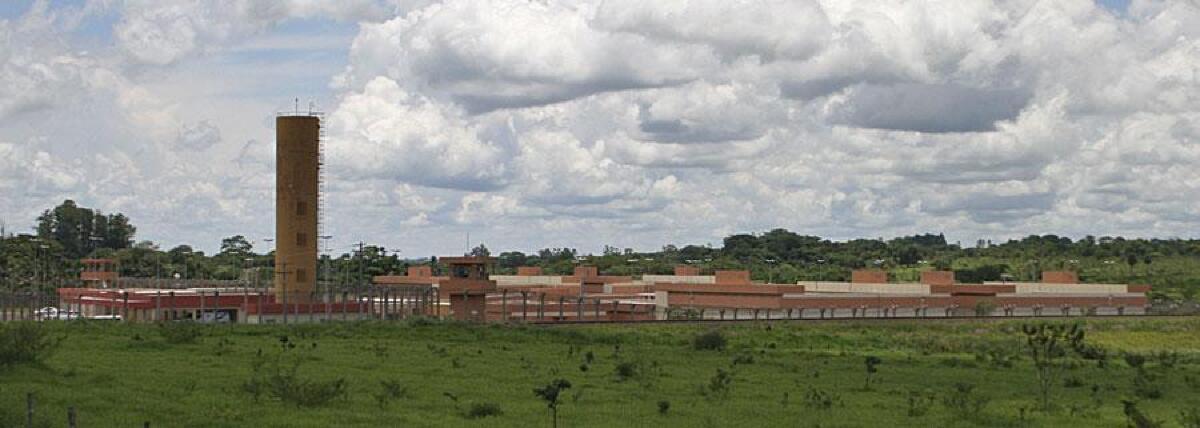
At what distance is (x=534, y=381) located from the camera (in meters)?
51.6

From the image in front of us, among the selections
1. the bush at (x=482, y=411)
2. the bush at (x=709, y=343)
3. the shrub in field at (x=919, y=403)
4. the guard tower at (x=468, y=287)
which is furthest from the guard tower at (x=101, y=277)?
the bush at (x=482, y=411)

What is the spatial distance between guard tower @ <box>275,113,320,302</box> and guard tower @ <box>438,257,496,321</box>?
11571 millimetres

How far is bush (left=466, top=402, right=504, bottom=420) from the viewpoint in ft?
132

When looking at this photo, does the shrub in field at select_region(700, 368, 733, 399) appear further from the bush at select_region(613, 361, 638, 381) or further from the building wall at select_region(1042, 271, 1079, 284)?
the building wall at select_region(1042, 271, 1079, 284)

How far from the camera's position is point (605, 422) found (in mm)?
39750

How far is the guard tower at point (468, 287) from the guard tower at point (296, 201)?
456 inches

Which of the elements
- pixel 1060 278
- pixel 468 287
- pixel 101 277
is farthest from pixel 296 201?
pixel 1060 278

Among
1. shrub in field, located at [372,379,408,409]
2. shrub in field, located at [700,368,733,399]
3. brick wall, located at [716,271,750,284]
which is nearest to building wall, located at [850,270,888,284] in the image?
brick wall, located at [716,271,750,284]

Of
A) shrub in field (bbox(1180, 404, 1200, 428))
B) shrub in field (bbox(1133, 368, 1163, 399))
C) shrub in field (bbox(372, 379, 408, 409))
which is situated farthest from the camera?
shrub in field (bbox(1133, 368, 1163, 399))

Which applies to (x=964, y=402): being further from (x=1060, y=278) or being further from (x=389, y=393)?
(x=1060, y=278)

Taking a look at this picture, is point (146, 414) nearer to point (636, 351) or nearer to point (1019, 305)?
point (636, 351)

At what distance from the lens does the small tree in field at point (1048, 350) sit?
2010 inches

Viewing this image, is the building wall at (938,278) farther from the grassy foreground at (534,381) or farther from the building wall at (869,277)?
the grassy foreground at (534,381)

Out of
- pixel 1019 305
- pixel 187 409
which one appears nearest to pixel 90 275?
pixel 1019 305
